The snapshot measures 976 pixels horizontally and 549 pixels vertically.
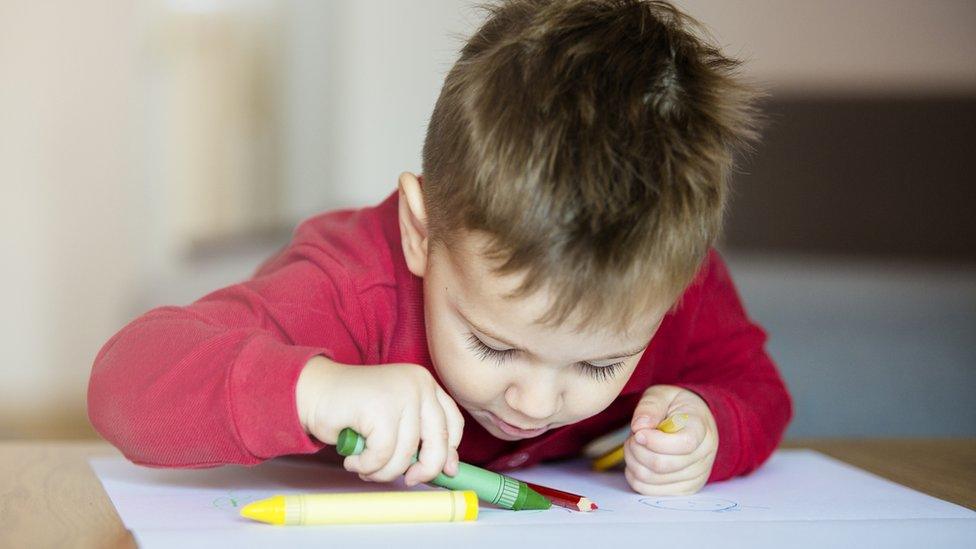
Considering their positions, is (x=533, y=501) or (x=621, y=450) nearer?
(x=533, y=501)

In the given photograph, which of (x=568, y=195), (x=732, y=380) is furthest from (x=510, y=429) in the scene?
(x=732, y=380)

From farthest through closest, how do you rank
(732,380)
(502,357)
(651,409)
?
1. (732,380)
2. (651,409)
3. (502,357)

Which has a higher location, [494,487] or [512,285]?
[512,285]

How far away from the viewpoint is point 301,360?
627 mm

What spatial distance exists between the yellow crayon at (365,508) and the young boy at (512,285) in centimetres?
2

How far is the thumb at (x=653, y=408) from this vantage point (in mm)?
786

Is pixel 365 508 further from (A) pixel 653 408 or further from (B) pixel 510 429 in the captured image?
(A) pixel 653 408

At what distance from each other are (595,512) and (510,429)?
0.30 feet

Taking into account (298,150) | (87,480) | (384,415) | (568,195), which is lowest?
(298,150)

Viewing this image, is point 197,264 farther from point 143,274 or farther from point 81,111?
point 81,111

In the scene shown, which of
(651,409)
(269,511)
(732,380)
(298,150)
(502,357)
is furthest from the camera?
(298,150)

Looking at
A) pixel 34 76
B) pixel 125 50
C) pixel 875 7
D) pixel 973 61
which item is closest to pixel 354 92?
pixel 125 50

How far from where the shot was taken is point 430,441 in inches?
24.0

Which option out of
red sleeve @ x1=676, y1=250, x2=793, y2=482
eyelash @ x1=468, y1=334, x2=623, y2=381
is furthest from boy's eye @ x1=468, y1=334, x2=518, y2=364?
red sleeve @ x1=676, y1=250, x2=793, y2=482
